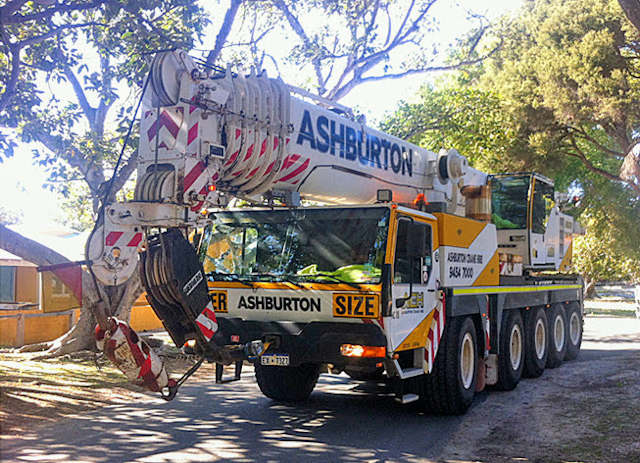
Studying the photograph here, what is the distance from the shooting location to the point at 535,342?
1204cm

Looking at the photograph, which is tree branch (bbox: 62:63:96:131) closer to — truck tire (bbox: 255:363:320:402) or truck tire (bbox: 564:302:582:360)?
truck tire (bbox: 255:363:320:402)

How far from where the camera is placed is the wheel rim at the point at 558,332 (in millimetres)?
13461

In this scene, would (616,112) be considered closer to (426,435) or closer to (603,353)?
(603,353)

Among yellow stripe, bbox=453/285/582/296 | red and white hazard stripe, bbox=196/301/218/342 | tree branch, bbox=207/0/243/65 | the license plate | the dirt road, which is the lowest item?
the dirt road

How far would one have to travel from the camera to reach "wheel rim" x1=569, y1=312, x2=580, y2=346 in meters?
14.7

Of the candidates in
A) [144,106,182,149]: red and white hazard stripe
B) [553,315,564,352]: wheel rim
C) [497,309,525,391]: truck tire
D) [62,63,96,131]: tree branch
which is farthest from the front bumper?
[62,63,96,131]: tree branch

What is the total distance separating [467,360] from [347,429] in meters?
2.11

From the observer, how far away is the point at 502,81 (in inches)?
970

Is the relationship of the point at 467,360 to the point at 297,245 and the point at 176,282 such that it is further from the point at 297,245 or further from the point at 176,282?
the point at 176,282

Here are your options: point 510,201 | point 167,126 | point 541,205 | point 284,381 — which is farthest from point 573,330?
point 167,126

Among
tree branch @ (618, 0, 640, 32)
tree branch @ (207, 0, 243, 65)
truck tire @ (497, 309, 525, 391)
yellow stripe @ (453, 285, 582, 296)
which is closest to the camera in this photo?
tree branch @ (618, 0, 640, 32)

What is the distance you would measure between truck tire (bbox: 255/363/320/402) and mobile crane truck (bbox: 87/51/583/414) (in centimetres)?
2

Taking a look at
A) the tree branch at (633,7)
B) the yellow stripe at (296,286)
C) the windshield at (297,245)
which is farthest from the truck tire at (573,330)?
the yellow stripe at (296,286)

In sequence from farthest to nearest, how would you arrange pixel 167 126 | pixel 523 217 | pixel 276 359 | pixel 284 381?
pixel 523 217 → pixel 284 381 → pixel 276 359 → pixel 167 126
